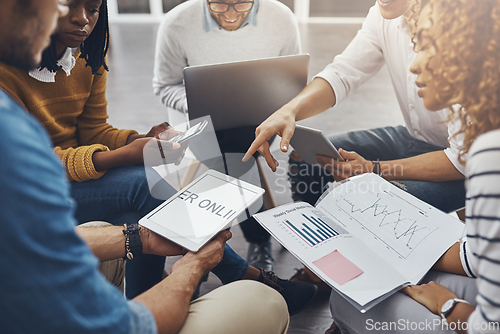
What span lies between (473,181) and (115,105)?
272 cm

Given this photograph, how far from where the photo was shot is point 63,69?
112 centimetres

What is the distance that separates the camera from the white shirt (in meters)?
1.25

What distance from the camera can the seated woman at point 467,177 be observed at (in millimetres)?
541

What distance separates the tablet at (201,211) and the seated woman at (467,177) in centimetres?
Result: 32

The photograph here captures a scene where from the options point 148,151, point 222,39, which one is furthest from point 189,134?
point 222,39

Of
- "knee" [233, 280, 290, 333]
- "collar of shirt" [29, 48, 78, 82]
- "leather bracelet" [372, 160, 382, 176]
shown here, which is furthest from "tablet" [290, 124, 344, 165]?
"collar of shirt" [29, 48, 78, 82]

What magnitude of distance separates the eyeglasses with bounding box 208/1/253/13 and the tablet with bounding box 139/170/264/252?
852mm

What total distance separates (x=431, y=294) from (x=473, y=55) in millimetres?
475

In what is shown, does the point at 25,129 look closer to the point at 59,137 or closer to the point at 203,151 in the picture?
the point at 59,137

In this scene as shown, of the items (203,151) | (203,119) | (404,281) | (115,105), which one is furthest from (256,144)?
(115,105)

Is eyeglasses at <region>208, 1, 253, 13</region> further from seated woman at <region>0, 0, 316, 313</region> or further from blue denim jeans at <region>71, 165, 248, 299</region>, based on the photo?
blue denim jeans at <region>71, 165, 248, 299</region>

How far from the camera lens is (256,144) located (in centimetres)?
108

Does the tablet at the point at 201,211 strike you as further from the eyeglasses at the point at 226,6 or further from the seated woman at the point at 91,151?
the eyeglasses at the point at 226,6

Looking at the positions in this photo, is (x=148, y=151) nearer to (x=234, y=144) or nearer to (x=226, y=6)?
(x=234, y=144)
